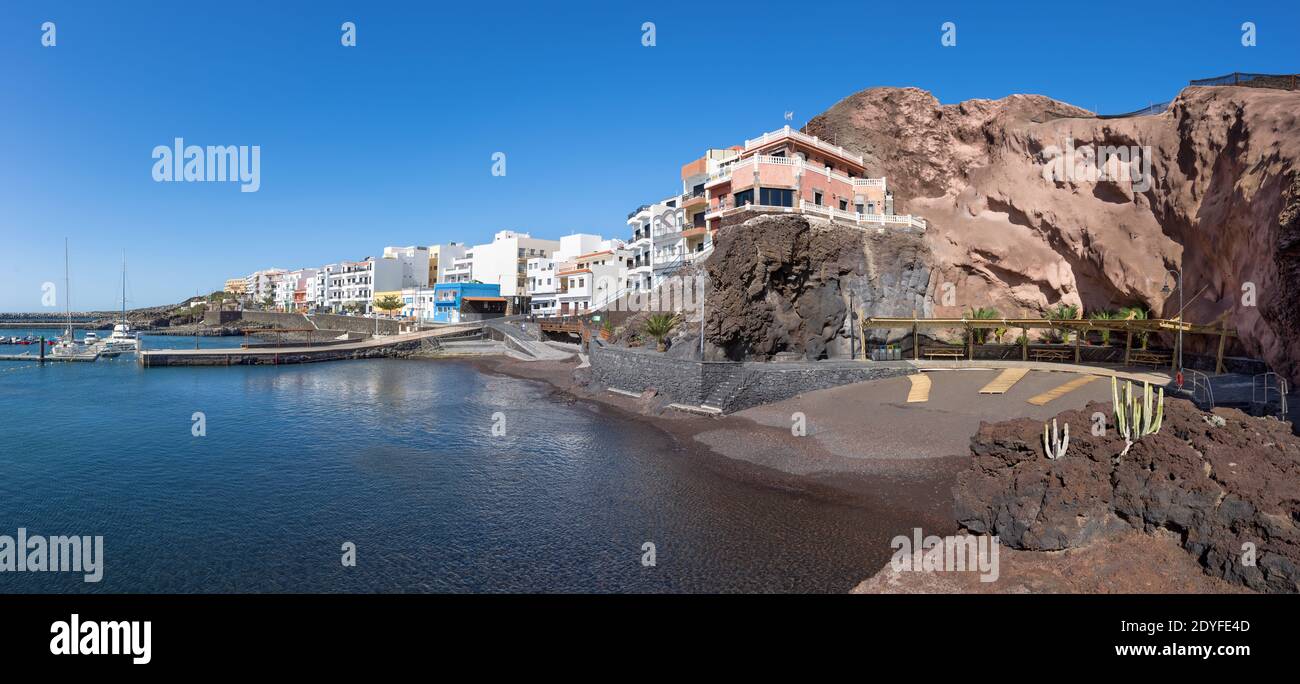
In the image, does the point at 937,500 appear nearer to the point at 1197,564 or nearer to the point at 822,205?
the point at 1197,564

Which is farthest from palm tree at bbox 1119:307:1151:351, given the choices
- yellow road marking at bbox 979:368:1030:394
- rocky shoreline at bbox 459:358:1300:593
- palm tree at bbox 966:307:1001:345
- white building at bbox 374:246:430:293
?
white building at bbox 374:246:430:293

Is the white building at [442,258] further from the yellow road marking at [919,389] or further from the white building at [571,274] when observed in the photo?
the yellow road marking at [919,389]

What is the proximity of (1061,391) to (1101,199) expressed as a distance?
16.4 meters

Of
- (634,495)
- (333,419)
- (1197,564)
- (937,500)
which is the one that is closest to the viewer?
(1197,564)

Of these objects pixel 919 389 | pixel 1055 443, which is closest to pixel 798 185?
pixel 919 389

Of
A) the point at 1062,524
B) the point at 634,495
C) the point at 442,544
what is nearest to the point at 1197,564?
the point at 1062,524

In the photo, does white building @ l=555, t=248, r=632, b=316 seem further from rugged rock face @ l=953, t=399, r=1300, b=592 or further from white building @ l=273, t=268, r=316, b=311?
white building @ l=273, t=268, r=316, b=311

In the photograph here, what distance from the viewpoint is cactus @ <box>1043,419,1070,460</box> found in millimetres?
12109

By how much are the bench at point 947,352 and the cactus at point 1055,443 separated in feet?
82.7

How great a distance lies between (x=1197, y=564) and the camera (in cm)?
926

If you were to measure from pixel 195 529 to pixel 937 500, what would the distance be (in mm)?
Result: 20162

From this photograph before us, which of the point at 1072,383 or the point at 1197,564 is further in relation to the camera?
the point at 1072,383

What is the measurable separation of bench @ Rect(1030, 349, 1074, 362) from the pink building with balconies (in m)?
12.1
